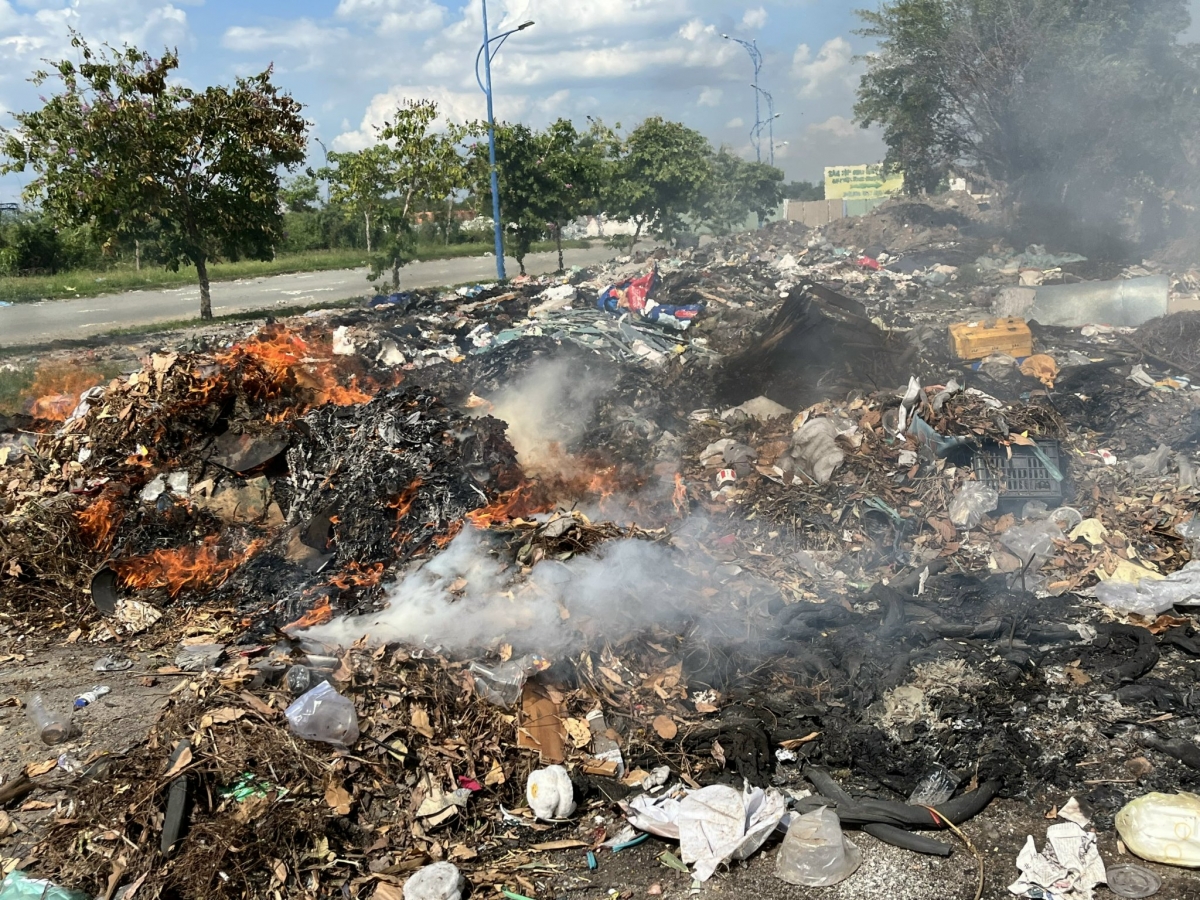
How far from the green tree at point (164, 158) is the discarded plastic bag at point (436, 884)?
13.3 metres

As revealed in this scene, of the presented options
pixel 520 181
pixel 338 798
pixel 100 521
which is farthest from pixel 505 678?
pixel 520 181

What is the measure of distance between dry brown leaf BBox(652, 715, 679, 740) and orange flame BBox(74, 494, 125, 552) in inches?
173

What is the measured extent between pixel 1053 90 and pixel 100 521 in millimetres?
23287

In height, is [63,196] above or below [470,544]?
→ above

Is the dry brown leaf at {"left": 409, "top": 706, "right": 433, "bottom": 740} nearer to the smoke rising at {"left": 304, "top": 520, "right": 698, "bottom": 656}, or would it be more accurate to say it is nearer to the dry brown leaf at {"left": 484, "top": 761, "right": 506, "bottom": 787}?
the dry brown leaf at {"left": 484, "top": 761, "right": 506, "bottom": 787}

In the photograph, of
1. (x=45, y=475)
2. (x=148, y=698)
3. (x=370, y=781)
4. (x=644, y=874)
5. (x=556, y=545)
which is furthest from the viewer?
(x=45, y=475)

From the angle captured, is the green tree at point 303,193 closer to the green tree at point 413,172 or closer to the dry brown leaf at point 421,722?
the green tree at point 413,172

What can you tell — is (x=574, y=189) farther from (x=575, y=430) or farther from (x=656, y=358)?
(x=575, y=430)

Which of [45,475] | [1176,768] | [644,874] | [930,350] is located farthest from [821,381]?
[45,475]

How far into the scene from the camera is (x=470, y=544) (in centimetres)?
532

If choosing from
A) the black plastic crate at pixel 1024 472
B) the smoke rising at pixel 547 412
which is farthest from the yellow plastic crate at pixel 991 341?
the smoke rising at pixel 547 412

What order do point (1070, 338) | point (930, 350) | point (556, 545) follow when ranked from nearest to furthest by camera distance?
point (556, 545), point (930, 350), point (1070, 338)

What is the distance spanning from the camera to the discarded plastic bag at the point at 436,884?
10.7ft

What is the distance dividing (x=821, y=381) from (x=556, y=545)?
4.36m
